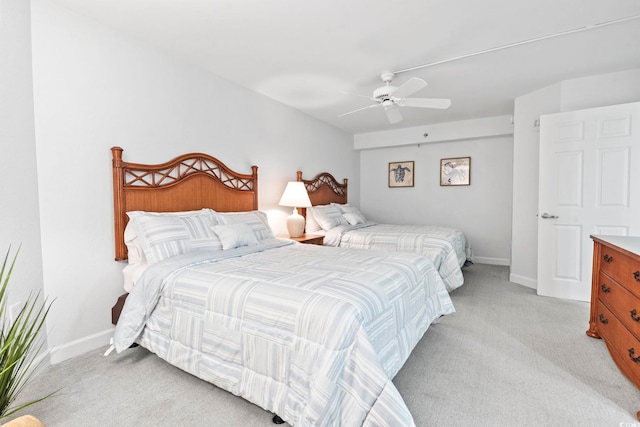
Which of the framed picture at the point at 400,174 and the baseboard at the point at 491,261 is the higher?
the framed picture at the point at 400,174

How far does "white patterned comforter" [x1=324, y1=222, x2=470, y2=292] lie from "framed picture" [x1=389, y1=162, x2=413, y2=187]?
1841 millimetres

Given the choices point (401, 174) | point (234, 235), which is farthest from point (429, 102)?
point (401, 174)

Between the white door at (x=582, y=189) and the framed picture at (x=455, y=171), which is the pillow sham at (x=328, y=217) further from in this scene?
the white door at (x=582, y=189)

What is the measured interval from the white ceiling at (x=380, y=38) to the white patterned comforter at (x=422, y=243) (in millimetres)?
1801

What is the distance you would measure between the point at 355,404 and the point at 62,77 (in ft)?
9.18

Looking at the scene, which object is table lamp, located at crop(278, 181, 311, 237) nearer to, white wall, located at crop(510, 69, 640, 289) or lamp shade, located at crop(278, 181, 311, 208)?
lamp shade, located at crop(278, 181, 311, 208)

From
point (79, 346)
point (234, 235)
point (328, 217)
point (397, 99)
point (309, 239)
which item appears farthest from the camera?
point (328, 217)

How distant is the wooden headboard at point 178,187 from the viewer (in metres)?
2.46

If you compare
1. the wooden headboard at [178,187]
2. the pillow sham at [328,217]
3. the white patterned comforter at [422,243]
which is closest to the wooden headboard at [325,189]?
the pillow sham at [328,217]

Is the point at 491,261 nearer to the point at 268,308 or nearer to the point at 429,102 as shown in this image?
the point at 429,102

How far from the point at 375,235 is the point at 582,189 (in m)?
2.28

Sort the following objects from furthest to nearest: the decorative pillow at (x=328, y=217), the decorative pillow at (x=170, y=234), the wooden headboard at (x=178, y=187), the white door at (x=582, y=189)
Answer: the decorative pillow at (x=328, y=217), the white door at (x=582, y=189), the wooden headboard at (x=178, y=187), the decorative pillow at (x=170, y=234)

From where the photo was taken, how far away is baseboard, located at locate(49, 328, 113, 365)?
7.04ft

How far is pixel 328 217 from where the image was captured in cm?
455
